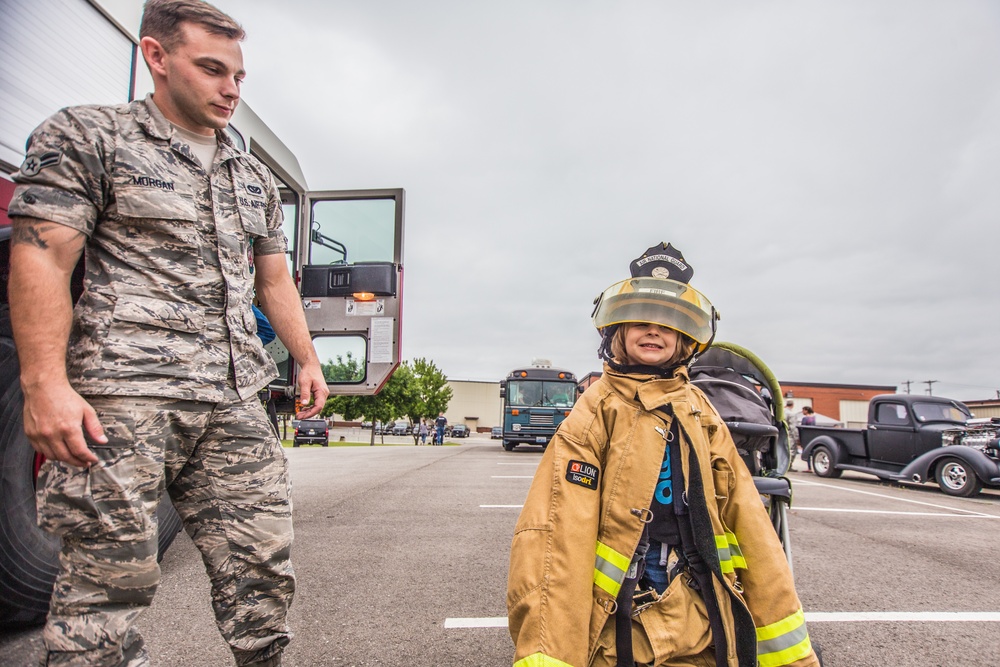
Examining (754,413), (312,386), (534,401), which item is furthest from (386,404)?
(312,386)

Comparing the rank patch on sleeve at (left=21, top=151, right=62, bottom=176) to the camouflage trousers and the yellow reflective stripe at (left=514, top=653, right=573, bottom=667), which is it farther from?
the yellow reflective stripe at (left=514, top=653, right=573, bottom=667)

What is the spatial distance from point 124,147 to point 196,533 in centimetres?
114

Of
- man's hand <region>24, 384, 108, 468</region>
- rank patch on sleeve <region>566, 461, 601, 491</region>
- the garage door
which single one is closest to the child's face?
rank patch on sleeve <region>566, 461, 601, 491</region>

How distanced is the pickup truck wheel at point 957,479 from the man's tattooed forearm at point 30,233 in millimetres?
12441

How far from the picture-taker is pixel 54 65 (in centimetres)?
265

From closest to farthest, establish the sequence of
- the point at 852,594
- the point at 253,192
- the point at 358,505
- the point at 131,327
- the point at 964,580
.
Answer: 1. the point at 131,327
2. the point at 253,192
3. the point at 852,594
4. the point at 964,580
5. the point at 358,505

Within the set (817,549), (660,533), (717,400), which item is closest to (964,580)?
(817,549)

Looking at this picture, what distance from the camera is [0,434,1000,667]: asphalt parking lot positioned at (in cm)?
263

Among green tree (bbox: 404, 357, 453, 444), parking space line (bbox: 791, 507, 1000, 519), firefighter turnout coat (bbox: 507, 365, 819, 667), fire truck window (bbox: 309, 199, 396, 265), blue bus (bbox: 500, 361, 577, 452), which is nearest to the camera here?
firefighter turnout coat (bbox: 507, 365, 819, 667)

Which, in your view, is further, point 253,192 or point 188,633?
point 188,633

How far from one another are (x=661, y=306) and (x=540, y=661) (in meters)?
1.19

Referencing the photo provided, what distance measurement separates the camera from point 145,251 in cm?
165

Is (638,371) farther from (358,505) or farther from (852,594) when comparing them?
(358,505)

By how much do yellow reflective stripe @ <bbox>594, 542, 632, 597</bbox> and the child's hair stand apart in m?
0.67
